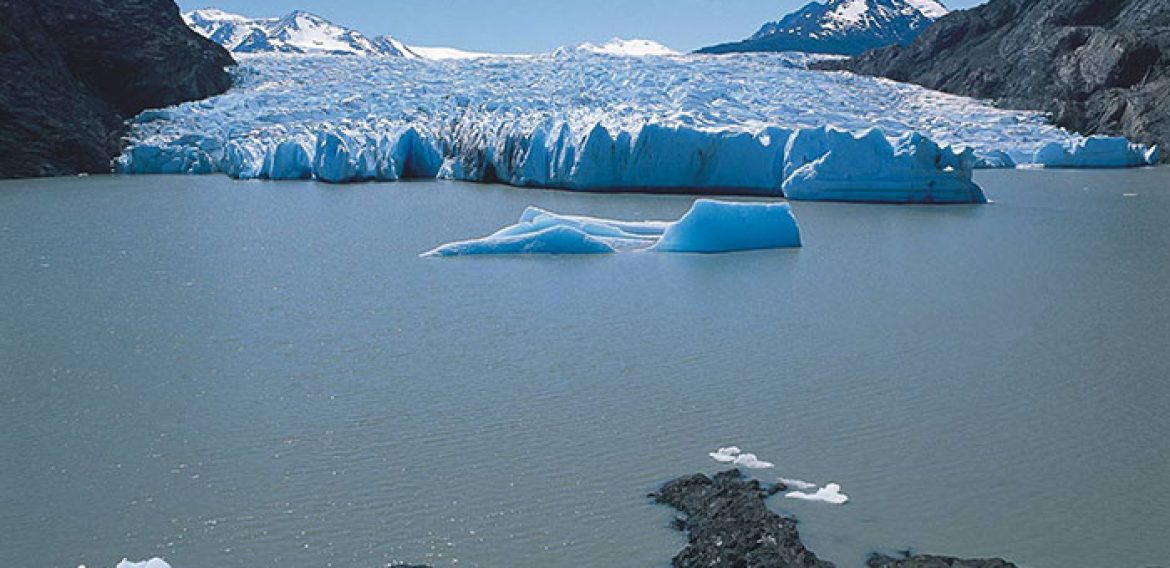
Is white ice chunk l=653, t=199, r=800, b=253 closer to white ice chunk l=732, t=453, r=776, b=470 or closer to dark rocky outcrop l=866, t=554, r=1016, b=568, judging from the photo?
white ice chunk l=732, t=453, r=776, b=470

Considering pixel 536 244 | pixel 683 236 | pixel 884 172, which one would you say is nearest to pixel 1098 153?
pixel 884 172

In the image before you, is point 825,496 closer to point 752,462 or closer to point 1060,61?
point 752,462

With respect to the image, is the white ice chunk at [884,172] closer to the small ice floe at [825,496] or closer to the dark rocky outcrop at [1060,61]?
the small ice floe at [825,496]

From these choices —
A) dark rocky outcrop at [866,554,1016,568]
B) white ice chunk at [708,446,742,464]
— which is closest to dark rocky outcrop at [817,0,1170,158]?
white ice chunk at [708,446,742,464]

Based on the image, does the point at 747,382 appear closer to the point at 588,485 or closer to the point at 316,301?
the point at 588,485

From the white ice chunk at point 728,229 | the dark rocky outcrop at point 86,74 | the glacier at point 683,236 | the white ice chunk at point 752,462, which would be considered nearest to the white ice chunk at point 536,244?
the glacier at point 683,236

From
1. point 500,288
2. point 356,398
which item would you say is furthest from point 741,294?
point 356,398
